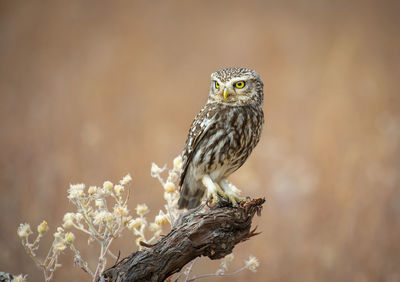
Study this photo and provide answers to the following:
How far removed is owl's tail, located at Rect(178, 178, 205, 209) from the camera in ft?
8.90

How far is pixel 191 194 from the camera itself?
275cm

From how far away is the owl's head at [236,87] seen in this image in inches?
93.7

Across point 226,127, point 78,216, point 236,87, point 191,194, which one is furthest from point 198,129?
point 78,216

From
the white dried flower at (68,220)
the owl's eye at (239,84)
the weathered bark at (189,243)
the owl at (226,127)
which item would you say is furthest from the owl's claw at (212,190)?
the white dried flower at (68,220)

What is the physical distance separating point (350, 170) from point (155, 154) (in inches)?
84.8

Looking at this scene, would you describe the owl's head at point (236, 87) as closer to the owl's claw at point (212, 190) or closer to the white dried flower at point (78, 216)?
the owl's claw at point (212, 190)

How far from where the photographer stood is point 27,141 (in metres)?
4.47

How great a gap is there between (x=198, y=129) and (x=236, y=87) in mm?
345

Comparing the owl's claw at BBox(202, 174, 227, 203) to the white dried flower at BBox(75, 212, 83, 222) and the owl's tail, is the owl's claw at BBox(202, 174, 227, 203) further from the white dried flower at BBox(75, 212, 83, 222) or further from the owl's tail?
the white dried flower at BBox(75, 212, 83, 222)

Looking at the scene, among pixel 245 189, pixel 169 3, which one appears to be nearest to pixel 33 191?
pixel 245 189

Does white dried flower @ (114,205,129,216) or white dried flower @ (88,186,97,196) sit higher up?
white dried flower @ (88,186,97,196)

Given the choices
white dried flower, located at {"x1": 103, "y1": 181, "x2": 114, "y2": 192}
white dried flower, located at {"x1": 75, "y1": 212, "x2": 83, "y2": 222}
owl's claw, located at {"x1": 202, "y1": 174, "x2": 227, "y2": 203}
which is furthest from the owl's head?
white dried flower, located at {"x1": 75, "y1": 212, "x2": 83, "y2": 222}

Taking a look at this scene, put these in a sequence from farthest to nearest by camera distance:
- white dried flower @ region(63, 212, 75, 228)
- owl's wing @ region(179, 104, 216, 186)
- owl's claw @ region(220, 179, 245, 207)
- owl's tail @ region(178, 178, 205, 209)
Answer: owl's tail @ region(178, 178, 205, 209), owl's wing @ region(179, 104, 216, 186), owl's claw @ region(220, 179, 245, 207), white dried flower @ region(63, 212, 75, 228)

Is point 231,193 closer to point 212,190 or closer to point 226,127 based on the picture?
point 212,190
